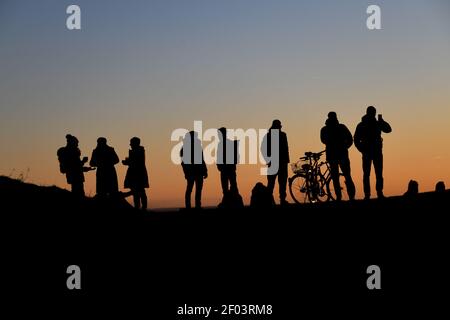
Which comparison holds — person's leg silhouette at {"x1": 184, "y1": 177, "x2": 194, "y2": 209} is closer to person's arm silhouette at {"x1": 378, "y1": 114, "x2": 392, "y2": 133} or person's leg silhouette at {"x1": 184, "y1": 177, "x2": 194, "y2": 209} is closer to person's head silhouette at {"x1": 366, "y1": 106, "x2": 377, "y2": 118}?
person's head silhouette at {"x1": 366, "y1": 106, "x2": 377, "y2": 118}

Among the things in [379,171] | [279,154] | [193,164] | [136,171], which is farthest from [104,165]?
[379,171]

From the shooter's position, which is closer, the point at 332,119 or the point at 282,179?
the point at 332,119

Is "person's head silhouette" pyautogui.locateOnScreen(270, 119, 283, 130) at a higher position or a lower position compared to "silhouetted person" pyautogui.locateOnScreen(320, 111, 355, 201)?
higher

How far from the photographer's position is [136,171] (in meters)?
19.6

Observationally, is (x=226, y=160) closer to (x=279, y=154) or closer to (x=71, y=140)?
(x=279, y=154)

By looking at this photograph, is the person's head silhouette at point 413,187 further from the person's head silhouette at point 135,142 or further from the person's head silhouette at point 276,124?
the person's head silhouette at point 135,142

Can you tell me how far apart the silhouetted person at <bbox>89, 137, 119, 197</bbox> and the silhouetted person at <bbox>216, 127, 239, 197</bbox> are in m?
2.73

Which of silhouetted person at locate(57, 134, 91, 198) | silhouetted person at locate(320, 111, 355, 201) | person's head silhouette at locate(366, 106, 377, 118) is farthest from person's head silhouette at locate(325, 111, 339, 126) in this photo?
silhouetted person at locate(57, 134, 91, 198)

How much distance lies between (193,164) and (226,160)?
0.79 metres

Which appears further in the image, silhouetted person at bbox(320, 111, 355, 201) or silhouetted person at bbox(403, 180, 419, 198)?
silhouetted person at bbox(403, 180, 419, 198)

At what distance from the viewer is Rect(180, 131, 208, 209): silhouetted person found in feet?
61.5

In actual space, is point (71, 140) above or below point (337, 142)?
above
